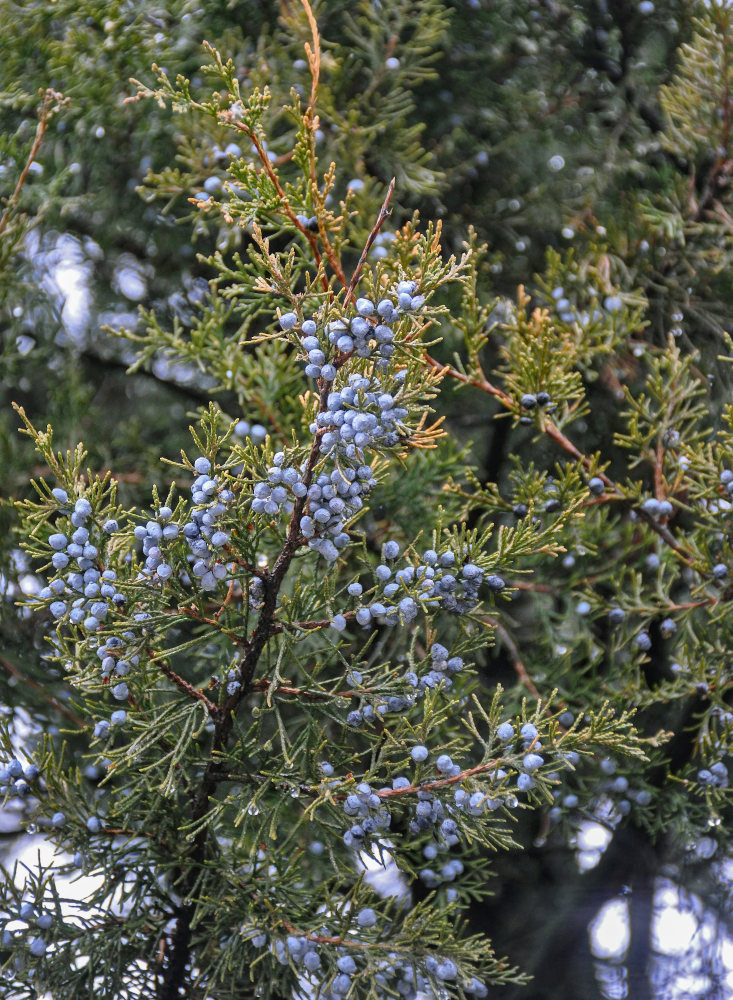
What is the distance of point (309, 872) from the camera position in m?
1.11

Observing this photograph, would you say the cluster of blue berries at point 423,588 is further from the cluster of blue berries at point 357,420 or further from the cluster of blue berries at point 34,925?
the cluster of blue berries at point 34,925

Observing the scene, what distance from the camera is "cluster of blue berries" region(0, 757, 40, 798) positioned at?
0.89 metres

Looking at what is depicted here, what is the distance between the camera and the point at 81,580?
0.82m

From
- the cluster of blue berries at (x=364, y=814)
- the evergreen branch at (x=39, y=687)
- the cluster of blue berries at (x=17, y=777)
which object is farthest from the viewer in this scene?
the evergreen branch at (x=39, y=687)

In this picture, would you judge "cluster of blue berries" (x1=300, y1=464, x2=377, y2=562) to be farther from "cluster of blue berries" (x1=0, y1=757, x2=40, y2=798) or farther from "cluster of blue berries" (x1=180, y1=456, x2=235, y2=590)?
"cluster of blue berries" (x1=0, y1=757, x2=40, y2=798)

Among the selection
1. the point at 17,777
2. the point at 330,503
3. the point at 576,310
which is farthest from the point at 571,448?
the point at 17,777

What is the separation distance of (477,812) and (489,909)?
1.85 ft

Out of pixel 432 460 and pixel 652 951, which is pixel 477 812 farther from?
pixel 652 951

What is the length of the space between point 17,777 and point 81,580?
242 mm

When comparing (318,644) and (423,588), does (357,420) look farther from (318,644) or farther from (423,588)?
(318,644)

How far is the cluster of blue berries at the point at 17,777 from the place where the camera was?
89 cm

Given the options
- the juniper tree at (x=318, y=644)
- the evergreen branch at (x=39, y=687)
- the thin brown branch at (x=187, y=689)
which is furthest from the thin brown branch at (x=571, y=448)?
the evergreen branch at (x=39, y=687)

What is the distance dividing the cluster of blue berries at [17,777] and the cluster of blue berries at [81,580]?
0.18 metres

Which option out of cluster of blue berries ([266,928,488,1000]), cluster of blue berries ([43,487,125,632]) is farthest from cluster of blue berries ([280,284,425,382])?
cluster of blue berries ([266,928,488,1000])
